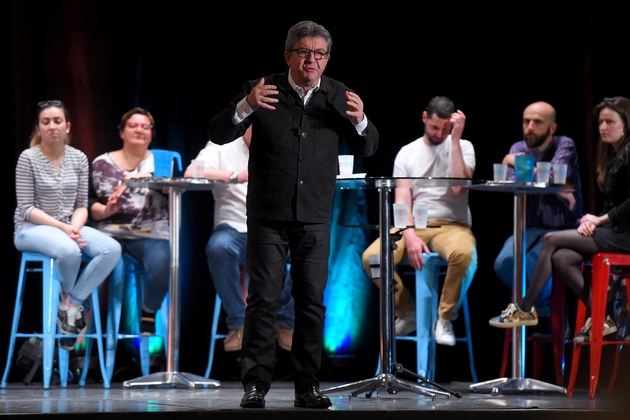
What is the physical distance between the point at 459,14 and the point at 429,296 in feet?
6.51

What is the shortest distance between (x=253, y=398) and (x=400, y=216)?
1.29 metres

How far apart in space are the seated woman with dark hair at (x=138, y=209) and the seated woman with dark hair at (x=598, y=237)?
6.57 feet

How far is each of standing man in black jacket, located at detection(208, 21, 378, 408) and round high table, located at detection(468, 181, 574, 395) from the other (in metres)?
1.17

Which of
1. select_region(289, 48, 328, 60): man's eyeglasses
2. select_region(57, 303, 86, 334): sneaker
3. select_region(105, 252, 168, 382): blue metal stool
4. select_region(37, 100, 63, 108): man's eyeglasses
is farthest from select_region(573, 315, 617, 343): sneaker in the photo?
select_region(37, 100, 63, 108): man's eyeglasses

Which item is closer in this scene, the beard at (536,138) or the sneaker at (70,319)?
the sneaker at (70,319)

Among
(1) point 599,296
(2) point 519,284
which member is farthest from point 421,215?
(1) point 599,296

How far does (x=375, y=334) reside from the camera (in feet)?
19.6

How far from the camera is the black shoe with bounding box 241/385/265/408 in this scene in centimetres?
332

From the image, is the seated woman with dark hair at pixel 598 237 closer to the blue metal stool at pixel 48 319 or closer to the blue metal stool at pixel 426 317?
the blue metal stool at pixel 426 317

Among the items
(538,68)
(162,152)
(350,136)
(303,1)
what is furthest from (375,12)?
(350,136)

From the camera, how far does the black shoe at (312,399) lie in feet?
11.1

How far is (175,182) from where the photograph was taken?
4.58 m

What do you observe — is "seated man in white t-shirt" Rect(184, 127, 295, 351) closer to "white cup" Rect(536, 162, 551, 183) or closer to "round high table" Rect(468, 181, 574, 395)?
"round high table" Rect(468, 181, 574, 395)

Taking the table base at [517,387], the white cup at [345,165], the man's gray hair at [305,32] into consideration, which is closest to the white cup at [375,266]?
the white cup at [345,165]
